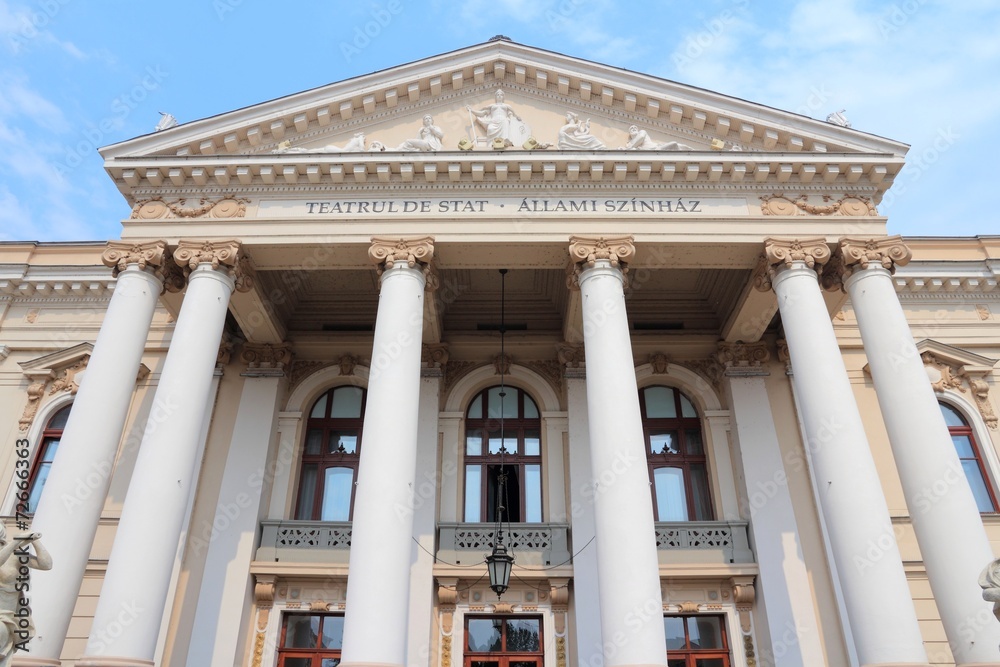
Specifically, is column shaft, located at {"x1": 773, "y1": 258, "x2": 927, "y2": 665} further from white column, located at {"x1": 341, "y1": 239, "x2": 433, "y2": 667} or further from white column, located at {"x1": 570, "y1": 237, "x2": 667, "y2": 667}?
white column, located at {"x1": 341, "y1": 239, "x2": 433, "y2": 667}

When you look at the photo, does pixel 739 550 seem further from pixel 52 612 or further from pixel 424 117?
pixel 52 612

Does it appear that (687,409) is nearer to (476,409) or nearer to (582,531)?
(582,531)

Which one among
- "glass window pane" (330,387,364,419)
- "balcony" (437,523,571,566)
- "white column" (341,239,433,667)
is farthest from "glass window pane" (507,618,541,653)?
"glass window pane" (330,387,364,419)

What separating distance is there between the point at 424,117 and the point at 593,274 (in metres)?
4.64

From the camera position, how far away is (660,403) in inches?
643

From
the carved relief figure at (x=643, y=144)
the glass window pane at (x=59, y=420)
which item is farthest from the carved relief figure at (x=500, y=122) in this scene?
the glass window pane at (x=59, y=420)

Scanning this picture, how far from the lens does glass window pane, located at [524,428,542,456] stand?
622 inches

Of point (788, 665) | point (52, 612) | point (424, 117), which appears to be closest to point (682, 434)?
point (788, 665)

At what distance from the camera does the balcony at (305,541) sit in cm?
1409

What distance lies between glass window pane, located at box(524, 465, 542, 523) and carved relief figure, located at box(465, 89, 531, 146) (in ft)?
21.3

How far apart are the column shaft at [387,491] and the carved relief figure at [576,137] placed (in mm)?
3768

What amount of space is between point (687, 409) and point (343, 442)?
7338mm

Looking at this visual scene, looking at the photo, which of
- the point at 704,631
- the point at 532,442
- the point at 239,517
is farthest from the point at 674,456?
the point at 239,517

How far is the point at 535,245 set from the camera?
1302 cm
